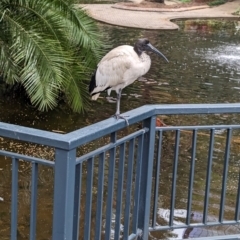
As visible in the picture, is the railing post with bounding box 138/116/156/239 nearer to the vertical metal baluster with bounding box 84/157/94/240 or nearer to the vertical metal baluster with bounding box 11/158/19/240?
the vertical metal baluster with bounding box 84/157/94/240

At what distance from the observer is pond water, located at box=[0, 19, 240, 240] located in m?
6.30

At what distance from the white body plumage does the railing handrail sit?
2.79 feet

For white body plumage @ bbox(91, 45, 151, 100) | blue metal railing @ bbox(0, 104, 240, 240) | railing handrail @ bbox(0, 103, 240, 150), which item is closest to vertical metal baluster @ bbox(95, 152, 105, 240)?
blue metal railing @ bbox(0, 104, 240, 240)

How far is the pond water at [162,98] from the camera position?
6.30m

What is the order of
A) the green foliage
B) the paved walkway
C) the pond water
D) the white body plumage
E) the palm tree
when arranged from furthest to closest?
1. the green foliage
2. the paved walkway
3. the palm tree
4. the pond water
5. the white body plumage

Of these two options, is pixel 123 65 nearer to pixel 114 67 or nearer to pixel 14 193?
pixel 114 67

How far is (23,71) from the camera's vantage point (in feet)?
28.1

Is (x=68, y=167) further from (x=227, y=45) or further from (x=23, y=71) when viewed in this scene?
(x=227, y=45)

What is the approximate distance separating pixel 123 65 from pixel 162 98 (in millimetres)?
6442

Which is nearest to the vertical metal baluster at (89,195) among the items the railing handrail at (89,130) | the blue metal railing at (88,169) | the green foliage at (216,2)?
the blue metal railing at (88,169)

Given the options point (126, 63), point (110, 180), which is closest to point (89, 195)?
point (110, 180)

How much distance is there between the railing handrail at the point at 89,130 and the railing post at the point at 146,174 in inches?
4.2

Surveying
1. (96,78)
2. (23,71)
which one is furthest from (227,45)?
(96,78)

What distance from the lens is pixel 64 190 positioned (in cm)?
281
